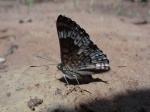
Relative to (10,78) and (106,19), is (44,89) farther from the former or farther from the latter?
(106,19)

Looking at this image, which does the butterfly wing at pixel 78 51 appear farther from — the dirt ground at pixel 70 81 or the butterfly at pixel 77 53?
the dirt ground at pixel 70 81

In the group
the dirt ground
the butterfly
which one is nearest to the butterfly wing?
the butterfly

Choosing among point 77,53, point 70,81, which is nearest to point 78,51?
point 77,53

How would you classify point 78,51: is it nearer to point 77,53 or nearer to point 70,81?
point 77,53

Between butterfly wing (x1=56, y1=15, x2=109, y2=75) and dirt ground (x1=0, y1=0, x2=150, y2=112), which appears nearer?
dirt ground (x1=0, y1=0, x2=150, y2=112)

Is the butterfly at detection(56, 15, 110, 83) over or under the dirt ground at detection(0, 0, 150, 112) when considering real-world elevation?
over

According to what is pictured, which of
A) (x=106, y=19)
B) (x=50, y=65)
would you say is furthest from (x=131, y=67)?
(x=106, y=19)

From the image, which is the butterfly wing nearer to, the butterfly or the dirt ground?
the butterfly
